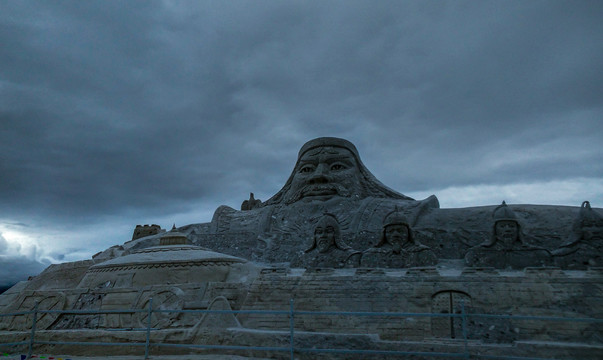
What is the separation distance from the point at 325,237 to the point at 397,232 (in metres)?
1.86

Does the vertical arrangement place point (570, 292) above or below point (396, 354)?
above

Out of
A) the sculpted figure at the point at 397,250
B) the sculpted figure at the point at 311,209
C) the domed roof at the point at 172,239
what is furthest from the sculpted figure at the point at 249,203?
the sculpted figure at the point at 397,250

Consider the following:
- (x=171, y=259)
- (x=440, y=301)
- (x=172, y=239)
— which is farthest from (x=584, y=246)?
(x=172, y=239)

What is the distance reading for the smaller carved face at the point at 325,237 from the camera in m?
11.4

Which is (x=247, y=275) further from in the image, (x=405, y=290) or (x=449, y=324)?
(x=449, y=324)

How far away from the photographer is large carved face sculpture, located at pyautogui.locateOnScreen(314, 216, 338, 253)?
451 inches

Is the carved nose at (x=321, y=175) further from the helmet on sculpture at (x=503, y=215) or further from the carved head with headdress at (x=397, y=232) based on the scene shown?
the helmet on sculpture at (x=503, y=215)

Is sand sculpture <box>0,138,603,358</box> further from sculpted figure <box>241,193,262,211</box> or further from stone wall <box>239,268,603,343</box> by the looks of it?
sculpted figure <box>241,193,262,211</box>

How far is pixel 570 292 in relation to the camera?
23.7 ft

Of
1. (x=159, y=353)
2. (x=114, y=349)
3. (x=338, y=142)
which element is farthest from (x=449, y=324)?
(x=338, y=142)

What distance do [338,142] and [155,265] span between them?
25.4 ft

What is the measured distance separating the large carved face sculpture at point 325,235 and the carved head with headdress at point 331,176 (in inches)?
133

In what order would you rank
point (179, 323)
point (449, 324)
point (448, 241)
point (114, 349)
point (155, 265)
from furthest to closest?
point (448, 241)
point (155, 265)
point (179, 323)
point (114, 349)
point (449, 324)

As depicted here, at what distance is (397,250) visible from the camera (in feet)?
34.3
